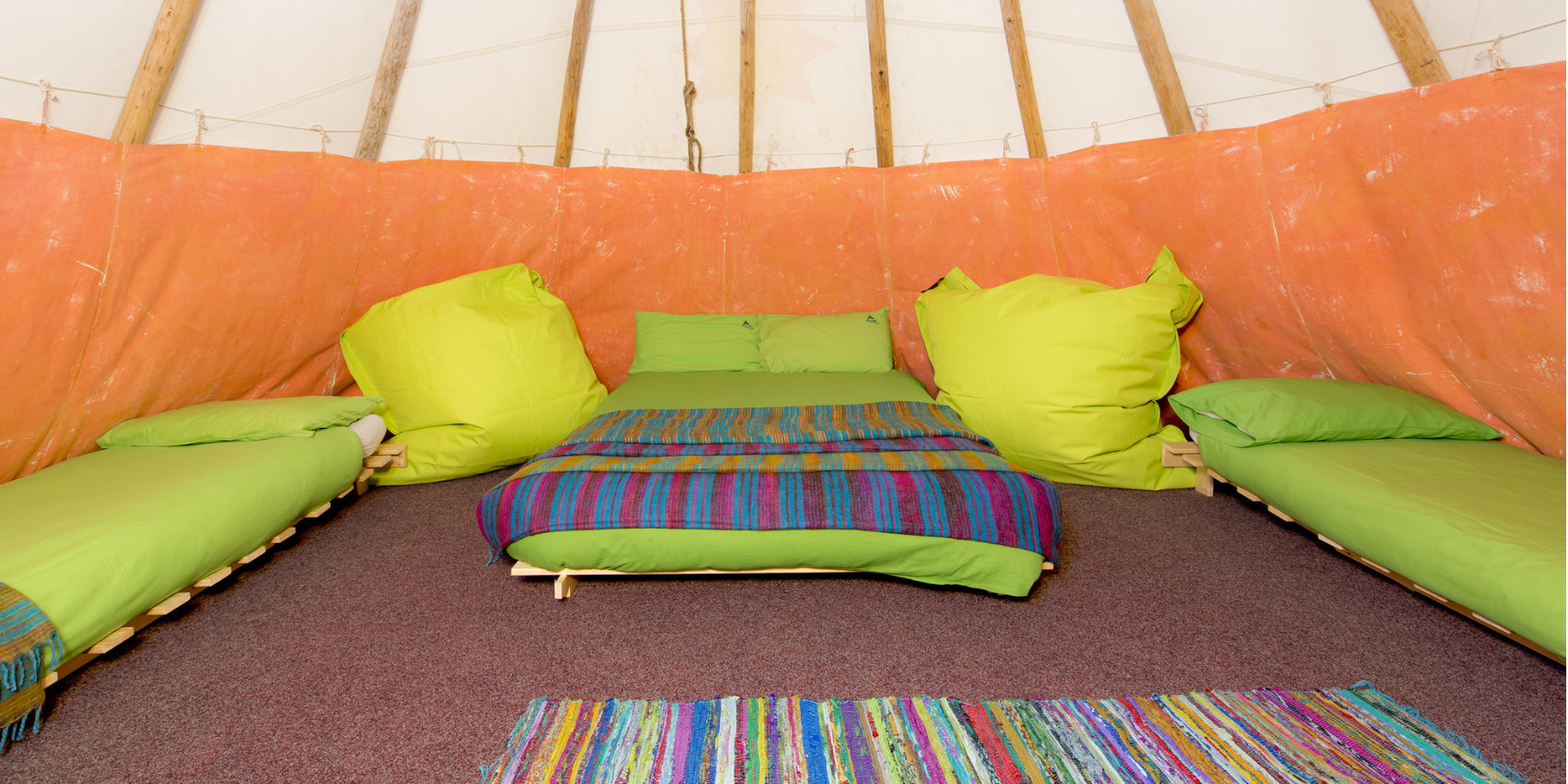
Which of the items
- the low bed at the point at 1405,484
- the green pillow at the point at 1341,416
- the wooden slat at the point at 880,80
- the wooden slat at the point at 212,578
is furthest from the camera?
the wooden slat at the point at 880,80

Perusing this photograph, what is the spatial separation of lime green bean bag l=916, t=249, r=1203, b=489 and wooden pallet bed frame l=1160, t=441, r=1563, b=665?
0.15 feet

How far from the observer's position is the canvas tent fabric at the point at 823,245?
2.21 m

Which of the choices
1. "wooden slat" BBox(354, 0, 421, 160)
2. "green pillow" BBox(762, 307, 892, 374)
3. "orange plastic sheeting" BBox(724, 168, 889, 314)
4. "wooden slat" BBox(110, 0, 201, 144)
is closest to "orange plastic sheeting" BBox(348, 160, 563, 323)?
"wooden slat" BBox(354, 0, 421, 160)

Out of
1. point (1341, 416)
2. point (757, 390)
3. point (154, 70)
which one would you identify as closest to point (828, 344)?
point (757, 390)

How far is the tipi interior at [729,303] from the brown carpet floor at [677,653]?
12mm

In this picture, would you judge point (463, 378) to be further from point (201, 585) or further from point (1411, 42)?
point (1411, 42)

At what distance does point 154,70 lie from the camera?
2445 millimetres

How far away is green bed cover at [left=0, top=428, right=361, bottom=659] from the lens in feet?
4.98

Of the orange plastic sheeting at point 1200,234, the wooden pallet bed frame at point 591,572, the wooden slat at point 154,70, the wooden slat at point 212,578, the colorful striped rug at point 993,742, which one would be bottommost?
the colorful striped rug at point 993,742

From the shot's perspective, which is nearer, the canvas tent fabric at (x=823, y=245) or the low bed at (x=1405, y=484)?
the low bed at (x=1405, y=484)

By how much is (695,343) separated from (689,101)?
130cm

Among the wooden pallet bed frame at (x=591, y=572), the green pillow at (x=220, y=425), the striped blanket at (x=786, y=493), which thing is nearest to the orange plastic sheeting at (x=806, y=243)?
the striped blanket at (x=786, y=493)

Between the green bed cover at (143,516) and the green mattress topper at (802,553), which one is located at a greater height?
the green bed cover at (143,516)

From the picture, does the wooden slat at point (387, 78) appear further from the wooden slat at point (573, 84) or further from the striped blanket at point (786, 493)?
the striped blanket at point (786, 493)
